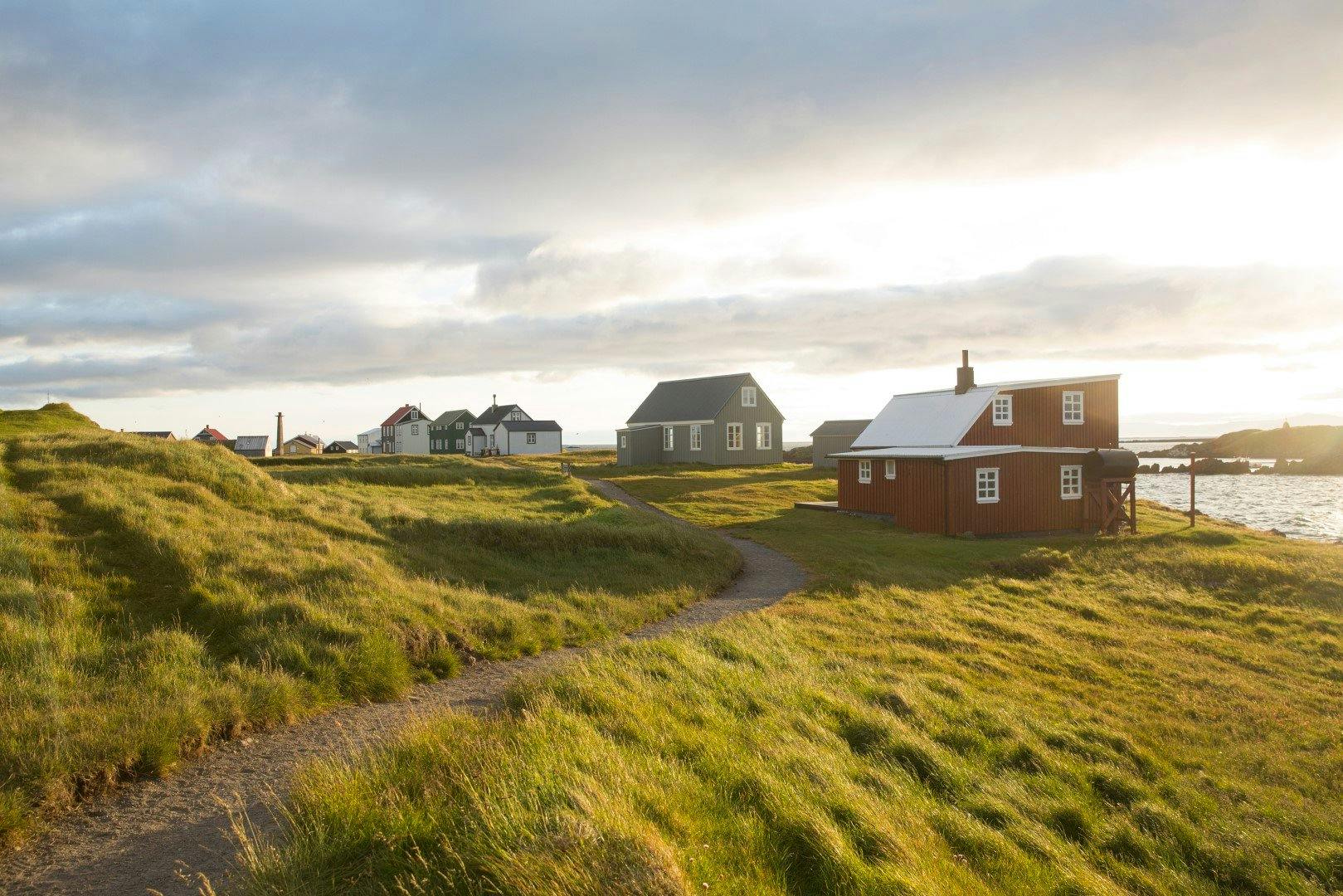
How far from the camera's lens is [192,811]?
616 centimetres

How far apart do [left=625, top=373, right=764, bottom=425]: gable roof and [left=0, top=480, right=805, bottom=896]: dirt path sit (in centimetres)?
4715

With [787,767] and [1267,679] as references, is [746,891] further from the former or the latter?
[1267,679]

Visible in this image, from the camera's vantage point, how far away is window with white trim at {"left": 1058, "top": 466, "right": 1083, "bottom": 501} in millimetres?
33188

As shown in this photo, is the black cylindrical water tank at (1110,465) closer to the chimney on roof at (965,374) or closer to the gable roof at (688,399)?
the chimney on roof at (965,374)

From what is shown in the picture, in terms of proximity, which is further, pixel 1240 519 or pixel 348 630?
pixel 1240 519

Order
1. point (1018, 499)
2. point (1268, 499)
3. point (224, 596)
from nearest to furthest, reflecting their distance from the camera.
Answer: point (224, 596) → point (1018, 499) → point (1268, 499)

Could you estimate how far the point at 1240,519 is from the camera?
143 feet

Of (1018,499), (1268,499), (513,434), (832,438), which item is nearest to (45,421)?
(1018,499)

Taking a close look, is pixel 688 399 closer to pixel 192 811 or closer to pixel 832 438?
pixel 832 438

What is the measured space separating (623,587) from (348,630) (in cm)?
659

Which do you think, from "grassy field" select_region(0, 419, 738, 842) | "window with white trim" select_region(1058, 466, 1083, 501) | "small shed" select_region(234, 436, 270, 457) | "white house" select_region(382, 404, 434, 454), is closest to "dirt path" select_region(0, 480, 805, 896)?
"grassy field" select_region(0, 419, 738, 842)

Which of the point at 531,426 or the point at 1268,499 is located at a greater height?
the point at 531,426

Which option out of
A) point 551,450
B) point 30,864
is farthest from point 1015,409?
point 551,450

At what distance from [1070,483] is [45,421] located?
3801 centimetres
